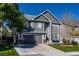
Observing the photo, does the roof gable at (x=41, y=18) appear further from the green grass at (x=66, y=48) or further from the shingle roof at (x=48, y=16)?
the green grass at (x=66, y=48)

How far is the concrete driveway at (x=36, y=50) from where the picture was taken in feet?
43.9

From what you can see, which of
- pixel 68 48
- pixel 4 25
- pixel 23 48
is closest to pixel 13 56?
pixel 23 48

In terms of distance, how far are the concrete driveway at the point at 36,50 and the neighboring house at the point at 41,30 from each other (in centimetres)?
39

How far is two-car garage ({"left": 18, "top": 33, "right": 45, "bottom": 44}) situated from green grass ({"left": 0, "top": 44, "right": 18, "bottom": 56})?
2.41ft

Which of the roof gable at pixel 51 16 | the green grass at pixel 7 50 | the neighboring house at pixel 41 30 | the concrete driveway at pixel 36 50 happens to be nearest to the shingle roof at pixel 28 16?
the neighboring house at pixel 41 30

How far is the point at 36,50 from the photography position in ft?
44.7

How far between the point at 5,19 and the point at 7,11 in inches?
16.4

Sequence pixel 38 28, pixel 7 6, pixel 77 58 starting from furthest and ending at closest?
pixel 38 28 < pixel 7 6 < pixel 77 58

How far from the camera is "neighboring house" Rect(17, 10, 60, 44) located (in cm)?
1430

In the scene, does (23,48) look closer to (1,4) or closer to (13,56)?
(13,56)

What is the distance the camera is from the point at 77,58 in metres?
12.9

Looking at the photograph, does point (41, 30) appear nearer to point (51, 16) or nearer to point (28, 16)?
point (51, 16)

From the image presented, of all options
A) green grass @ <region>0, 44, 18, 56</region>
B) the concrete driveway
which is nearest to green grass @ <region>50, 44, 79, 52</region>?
the concrete driveway

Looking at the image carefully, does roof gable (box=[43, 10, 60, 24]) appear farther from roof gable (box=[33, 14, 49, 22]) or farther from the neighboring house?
roof gable (box=[33, 14, 49, 22])
